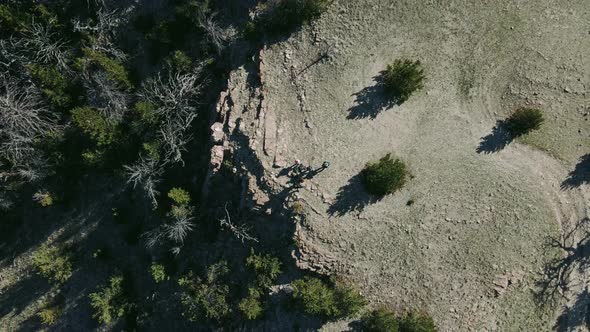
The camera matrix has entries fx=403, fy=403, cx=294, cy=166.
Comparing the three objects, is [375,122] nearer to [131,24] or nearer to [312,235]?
[312,235]

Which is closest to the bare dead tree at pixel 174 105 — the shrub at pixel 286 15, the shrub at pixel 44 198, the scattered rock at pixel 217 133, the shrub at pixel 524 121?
the scattered rock at pixel 217 133

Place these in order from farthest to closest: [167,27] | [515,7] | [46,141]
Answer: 1. [46,141]
2. [167,27]
3. [515,7]

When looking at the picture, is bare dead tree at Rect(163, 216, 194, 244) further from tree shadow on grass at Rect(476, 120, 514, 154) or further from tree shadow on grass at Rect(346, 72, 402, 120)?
tree shadow on grass at Rect(476, 120, 514, 154)

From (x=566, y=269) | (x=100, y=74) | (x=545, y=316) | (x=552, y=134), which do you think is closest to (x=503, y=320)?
(x=545, y=316)

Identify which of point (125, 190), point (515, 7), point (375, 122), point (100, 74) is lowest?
point (375, 122)

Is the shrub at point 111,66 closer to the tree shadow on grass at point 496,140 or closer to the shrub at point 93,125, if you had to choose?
the shrub at point 93,125

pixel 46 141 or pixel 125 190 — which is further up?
pixel 46 141

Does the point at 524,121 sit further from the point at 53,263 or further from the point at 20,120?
the point at 53,263
